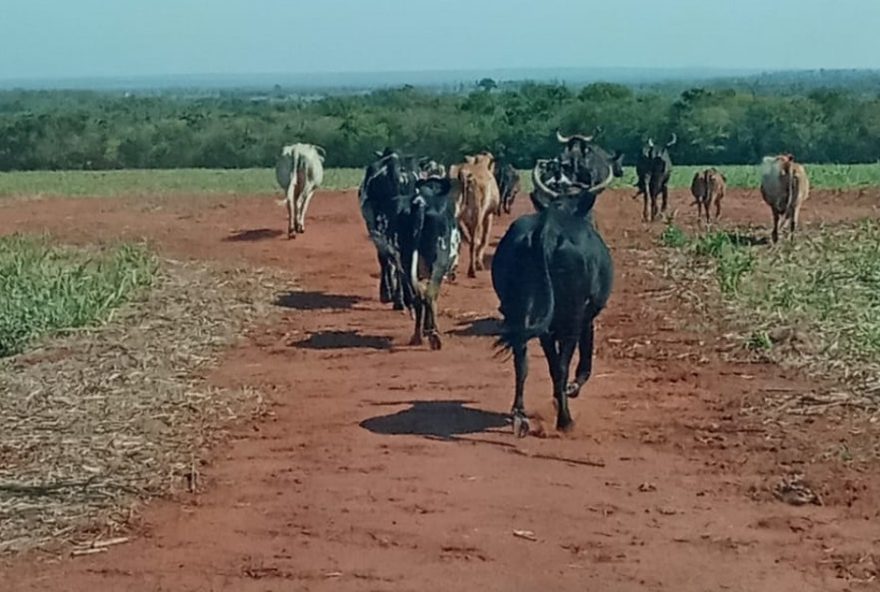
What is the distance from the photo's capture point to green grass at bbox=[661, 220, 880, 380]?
13.8 m

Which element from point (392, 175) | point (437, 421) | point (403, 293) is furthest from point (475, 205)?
point (437, 421)

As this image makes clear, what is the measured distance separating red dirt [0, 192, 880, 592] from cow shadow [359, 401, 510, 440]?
29 mm

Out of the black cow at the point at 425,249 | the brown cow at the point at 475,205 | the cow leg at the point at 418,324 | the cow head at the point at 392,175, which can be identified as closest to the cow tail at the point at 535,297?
the black cow at the point at 425,249

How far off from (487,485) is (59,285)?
893 centimetres

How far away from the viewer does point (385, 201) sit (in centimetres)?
1697

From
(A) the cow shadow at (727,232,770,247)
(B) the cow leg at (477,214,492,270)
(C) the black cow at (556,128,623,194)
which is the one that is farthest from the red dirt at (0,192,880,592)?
(A) the cow shadow at (727,232,770,247)

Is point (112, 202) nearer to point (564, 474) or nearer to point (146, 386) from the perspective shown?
point (146, 386)

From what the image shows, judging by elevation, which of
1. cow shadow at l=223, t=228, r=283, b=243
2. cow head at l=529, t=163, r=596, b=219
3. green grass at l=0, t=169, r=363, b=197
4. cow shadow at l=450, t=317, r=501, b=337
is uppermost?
cow head at l=529, t=163, r=596, b=219

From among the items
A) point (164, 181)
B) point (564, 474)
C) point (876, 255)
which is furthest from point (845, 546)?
point (164, 181)

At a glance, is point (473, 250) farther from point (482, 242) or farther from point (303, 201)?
point (303, 201)

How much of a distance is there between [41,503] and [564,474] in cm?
322

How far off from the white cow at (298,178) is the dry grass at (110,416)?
708 cm

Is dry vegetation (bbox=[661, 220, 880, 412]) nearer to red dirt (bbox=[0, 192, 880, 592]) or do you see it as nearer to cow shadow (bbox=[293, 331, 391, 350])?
red dirt (bbox=[0, 192, 880, 592])

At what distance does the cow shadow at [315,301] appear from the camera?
17328 mm
